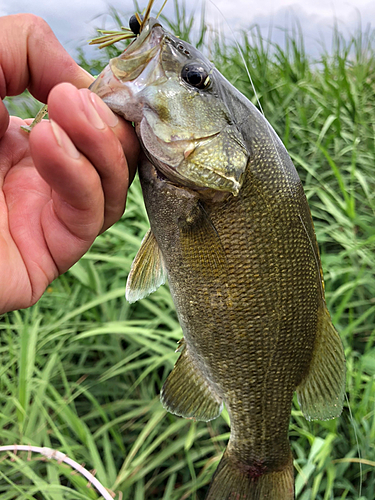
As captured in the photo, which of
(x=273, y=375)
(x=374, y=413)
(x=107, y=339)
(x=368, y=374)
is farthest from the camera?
(x=107, y=339)

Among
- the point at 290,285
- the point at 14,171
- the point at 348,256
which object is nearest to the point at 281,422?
the point at 290,285

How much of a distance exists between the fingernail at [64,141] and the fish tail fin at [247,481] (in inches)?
40.2

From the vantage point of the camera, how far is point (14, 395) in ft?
5.35

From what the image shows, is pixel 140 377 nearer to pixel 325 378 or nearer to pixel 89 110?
pixel 325 378

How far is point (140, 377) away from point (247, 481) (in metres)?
0.63

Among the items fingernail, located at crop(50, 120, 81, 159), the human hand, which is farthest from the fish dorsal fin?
fingernail, located at crop(50, 120, 81, 159)

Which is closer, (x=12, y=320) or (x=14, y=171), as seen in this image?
(x=14, y=171)

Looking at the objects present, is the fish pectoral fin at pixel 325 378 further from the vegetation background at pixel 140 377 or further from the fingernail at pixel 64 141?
the fingernail at pixel 64 141

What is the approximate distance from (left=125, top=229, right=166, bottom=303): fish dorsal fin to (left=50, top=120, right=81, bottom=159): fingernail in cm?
37

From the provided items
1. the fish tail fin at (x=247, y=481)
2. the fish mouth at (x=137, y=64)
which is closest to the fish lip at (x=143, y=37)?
the fish mouth at (x=137, y=64)

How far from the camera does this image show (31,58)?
104cm

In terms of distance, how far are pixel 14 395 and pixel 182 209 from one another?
121 cm

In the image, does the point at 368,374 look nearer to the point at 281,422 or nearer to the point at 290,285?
the point at 281,422

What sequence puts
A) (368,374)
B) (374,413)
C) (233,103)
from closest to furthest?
(233,103), (374,413), (368,374)
